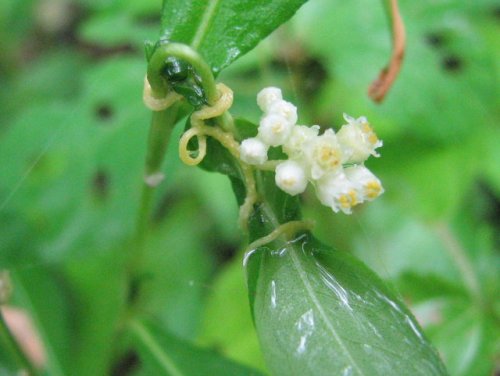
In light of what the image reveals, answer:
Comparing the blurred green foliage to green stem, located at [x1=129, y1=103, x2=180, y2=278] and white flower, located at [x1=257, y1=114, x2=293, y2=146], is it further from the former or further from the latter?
white flower, located at [x1=257, y1=114, x2=293, y2=146]

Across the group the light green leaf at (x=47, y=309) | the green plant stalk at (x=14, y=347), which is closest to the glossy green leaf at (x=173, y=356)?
the green plant stalk at (x=14, y=347)

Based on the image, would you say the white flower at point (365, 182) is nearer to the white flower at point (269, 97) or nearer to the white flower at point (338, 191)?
the white flower at point (338, 191)

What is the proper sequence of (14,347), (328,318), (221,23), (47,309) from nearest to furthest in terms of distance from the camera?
(328,318), (221,23), (14,347), (47,309)

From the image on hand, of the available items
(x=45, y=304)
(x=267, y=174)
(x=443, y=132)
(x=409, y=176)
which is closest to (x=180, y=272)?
(x=45, y=304)

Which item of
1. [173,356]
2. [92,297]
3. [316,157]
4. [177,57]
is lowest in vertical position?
[92,297]

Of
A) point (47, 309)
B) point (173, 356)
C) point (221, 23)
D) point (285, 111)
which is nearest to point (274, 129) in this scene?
point (285, 111)

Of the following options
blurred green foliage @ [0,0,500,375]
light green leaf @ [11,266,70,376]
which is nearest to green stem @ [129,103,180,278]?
blurred green foliage @ [0,0,500,375]

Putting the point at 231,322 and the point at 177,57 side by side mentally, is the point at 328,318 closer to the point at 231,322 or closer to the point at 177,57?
the point at 177,57
